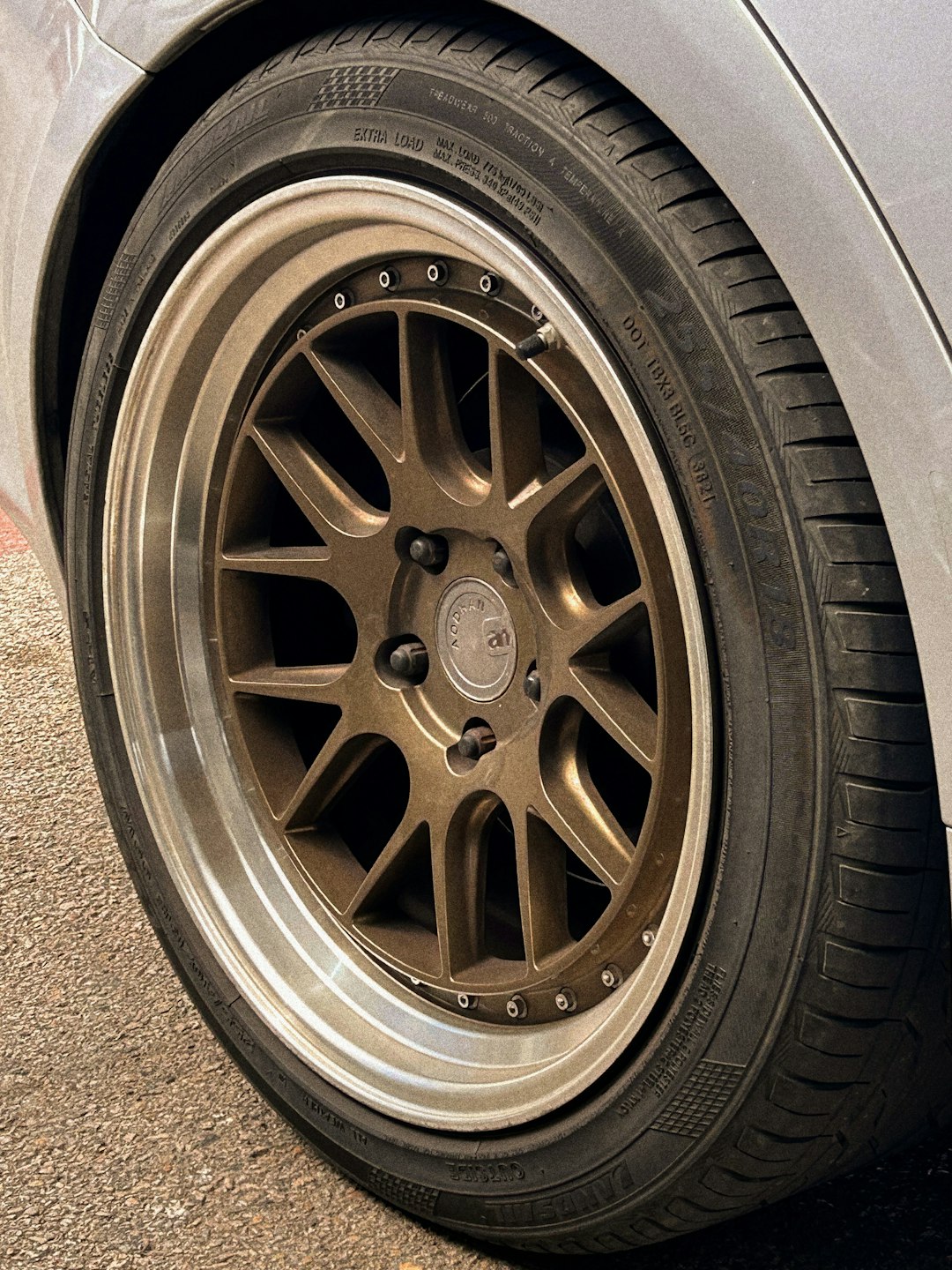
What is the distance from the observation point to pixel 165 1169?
5.78 ft

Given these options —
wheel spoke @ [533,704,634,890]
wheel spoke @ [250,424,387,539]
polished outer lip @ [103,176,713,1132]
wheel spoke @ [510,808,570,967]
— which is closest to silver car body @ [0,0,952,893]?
polished outer lip @ [103,176,713,1132]

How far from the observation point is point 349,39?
56.3 inches

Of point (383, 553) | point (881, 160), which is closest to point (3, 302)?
point (383, 553)

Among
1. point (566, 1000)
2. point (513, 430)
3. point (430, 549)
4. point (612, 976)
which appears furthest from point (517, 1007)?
point (513, 430)

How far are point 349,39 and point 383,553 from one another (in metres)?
0.54

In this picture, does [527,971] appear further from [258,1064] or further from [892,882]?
[892,882]

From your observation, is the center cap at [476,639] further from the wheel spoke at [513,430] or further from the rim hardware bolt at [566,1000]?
the rim hardware bolt at [566,1000]

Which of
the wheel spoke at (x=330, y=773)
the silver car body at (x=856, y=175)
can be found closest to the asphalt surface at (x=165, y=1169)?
the wheel spoke at (x=330, y=773)

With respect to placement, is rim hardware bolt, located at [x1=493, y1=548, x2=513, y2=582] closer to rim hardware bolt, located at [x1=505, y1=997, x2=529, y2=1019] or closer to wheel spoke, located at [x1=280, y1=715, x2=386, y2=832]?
wheel spoke, located at [x1=280, y1=715, x2=386, y2=832]

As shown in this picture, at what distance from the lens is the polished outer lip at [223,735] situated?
1282mm

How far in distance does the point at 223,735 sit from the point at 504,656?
1.92ft

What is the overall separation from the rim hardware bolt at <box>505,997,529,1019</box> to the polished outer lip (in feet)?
0.06

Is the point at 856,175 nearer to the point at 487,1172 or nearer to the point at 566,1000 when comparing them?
the point at 566,1000

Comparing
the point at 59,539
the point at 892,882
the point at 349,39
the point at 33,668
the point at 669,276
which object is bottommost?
the point at 33,668
